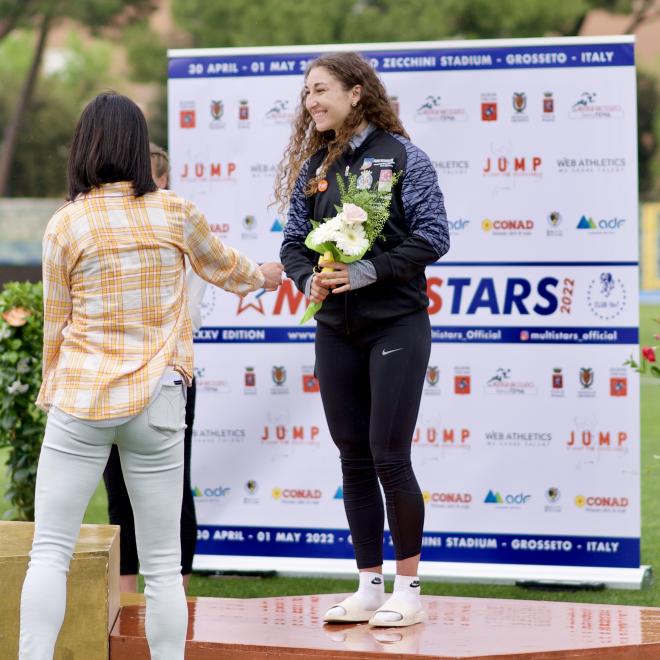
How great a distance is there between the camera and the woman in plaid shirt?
2.92 meters

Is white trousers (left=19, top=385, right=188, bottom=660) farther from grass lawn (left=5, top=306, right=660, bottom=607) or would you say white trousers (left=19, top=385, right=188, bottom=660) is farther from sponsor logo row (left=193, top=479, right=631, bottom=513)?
grass lawn (left=5, top=306, right=660, bottom=607)

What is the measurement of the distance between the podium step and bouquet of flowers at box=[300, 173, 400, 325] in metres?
0.96

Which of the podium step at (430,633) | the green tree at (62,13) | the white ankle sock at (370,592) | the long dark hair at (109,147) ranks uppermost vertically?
the green tree at (62,13)

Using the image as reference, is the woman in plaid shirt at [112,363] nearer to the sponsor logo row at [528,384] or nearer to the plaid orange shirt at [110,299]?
the plaid orange shirt at [110,299]

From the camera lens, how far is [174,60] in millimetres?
5035

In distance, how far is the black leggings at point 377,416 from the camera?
3404mm

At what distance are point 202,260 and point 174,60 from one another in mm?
2140

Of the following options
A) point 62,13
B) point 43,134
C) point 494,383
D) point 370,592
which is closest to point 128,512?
point 370,592

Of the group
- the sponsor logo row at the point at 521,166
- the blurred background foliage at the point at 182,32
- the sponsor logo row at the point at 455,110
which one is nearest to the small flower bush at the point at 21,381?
the sponsor logo row at the point at 455,110

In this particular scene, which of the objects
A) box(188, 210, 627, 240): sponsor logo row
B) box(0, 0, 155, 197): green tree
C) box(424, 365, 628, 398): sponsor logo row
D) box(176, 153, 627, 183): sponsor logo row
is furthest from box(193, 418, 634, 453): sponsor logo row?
box(0, 0, 155, 197): green tree

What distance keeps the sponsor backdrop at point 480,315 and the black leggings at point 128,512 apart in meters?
0.87

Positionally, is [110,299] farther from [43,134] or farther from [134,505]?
[43,134]

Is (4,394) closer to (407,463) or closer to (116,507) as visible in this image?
(116,507)

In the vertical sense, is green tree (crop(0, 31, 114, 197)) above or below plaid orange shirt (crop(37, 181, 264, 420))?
above
